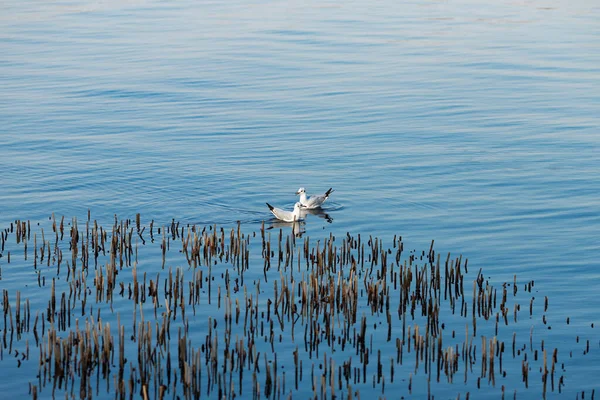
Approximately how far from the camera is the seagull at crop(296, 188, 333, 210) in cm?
2197

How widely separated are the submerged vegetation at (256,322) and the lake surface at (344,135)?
1.09ft

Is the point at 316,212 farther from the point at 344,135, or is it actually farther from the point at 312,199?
the point at 344,135

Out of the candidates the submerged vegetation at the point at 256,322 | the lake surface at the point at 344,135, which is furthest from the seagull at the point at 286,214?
the submerged vegetation at the point at 256,322

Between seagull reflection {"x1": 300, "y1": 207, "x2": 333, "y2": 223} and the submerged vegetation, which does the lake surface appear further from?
the submerged vegetation

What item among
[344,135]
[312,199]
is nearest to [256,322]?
[312,199]

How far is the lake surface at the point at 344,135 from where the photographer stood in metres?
19.7

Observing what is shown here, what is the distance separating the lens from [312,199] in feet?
72.2

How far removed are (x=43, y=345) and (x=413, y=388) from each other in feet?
16.9

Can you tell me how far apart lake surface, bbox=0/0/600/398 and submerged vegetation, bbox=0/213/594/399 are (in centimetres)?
33

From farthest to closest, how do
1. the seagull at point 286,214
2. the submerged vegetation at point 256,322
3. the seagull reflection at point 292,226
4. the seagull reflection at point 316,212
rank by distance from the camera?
1. the seagull reflection at point 316,212
2. the seagull at point 286,214
3. the seagull reflection at point 292,226
4. the submerged vegetation at point 256,322

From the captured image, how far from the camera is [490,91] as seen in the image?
114 feet

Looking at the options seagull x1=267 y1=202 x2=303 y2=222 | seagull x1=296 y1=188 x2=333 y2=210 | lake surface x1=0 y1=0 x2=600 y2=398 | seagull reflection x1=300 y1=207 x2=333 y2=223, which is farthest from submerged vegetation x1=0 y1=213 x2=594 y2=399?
seagull x1=296 y1=188 x2=333 y2=210

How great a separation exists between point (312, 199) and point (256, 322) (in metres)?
8.02

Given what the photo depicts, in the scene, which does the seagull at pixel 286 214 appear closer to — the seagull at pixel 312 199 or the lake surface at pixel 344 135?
the lake surface at pixel 344 135
